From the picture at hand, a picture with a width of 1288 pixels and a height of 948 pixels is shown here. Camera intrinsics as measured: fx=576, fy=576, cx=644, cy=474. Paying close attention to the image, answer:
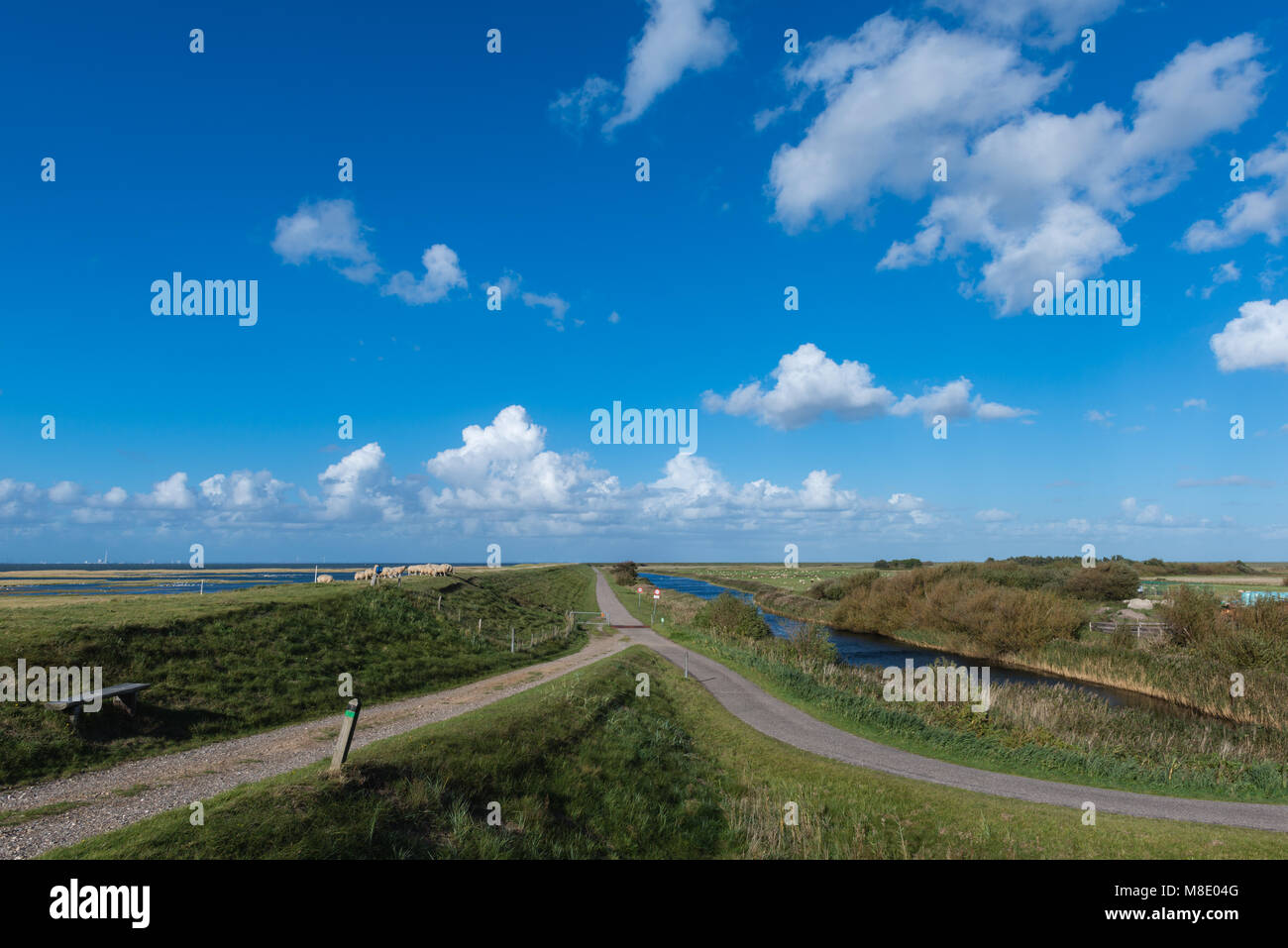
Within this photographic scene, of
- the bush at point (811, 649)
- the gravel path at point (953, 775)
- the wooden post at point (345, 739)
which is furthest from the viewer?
the bush at point (811, 649)

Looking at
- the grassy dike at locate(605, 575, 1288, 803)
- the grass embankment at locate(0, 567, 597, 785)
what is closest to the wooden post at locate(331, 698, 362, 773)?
the grass embankment at locate(0, 567, 597, 785)

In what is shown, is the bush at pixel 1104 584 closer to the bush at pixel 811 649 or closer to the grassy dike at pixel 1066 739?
the bush at pixel 811 649

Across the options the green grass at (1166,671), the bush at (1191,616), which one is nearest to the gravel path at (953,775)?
the green grass at (1166,671)

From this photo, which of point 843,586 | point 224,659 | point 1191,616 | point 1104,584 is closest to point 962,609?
point 1191,616
